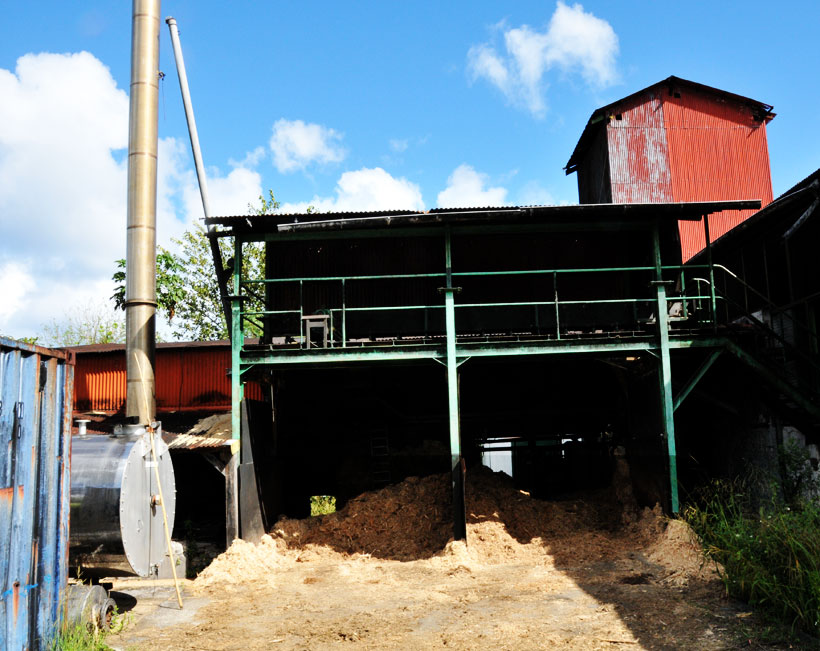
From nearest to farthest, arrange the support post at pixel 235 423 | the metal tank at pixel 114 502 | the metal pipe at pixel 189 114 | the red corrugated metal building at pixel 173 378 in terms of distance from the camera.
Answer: the metal tank at pixel 114 502 < the support post at pixel 235 423 < the metal pipe at pixel 189 114 < the red corrugated metal building at pixel 173 378

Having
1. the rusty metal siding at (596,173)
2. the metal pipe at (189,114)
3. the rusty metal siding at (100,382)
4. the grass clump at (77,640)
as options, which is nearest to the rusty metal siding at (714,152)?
the rusty metal siding at (596,173)

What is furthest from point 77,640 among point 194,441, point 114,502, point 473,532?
point 473,532

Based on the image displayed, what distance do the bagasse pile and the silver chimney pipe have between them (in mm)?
3454

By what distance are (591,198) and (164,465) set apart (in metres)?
17.6

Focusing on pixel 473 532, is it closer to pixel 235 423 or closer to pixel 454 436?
pixel 454 436

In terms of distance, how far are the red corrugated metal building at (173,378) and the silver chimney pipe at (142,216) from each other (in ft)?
14.0

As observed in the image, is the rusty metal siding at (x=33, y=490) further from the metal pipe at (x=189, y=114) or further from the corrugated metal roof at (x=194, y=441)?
the metal pipe at (x=189, y=114)

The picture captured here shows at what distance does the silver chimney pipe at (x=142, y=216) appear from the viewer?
43.4 feet

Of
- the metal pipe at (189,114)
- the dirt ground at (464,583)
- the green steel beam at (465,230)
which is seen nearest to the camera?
the dirt ground at (464,583)

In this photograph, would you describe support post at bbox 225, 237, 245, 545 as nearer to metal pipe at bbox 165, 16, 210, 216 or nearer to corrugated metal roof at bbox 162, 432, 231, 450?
corrugated metal roof at bbox 162, 432, 231, 450

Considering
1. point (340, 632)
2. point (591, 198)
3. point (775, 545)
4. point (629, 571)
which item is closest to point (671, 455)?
point (629, 571)

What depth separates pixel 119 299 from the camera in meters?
24.5

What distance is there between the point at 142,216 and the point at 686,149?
52.8ft

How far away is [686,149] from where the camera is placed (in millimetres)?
21312
